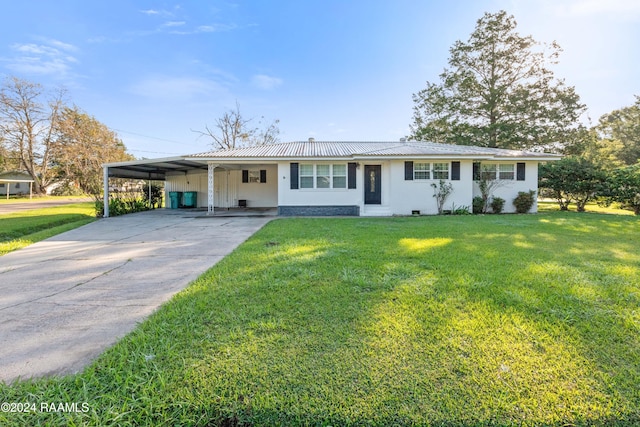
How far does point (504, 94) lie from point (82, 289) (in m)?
29.2

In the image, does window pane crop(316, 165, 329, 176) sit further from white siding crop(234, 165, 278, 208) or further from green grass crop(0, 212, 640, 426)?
green grass crop(0, 212, 640, 426)

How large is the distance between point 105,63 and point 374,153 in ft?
69.8

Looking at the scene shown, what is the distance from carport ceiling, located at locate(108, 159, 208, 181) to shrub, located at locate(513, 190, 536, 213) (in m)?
15.8

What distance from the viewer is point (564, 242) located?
6.61 meters

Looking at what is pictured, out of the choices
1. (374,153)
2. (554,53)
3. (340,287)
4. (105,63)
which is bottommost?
(340,287)

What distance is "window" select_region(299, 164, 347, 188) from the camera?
44.3 ft

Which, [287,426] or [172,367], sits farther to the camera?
[172,367]

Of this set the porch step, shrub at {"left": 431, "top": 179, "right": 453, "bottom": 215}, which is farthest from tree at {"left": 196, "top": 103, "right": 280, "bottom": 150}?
shrub at {"left": 431, "top": 179, "right": 453, "bottom": 215}

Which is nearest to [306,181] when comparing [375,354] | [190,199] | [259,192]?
[259,192]

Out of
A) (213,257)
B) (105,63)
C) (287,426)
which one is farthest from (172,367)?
(105,63)

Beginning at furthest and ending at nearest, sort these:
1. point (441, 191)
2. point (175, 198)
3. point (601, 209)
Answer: point (175, 198), point (601, 209), point (441, 191)

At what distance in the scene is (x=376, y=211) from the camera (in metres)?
13.5

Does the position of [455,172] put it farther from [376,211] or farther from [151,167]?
[151,167]

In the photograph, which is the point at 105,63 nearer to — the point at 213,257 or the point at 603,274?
the point at 213,257
